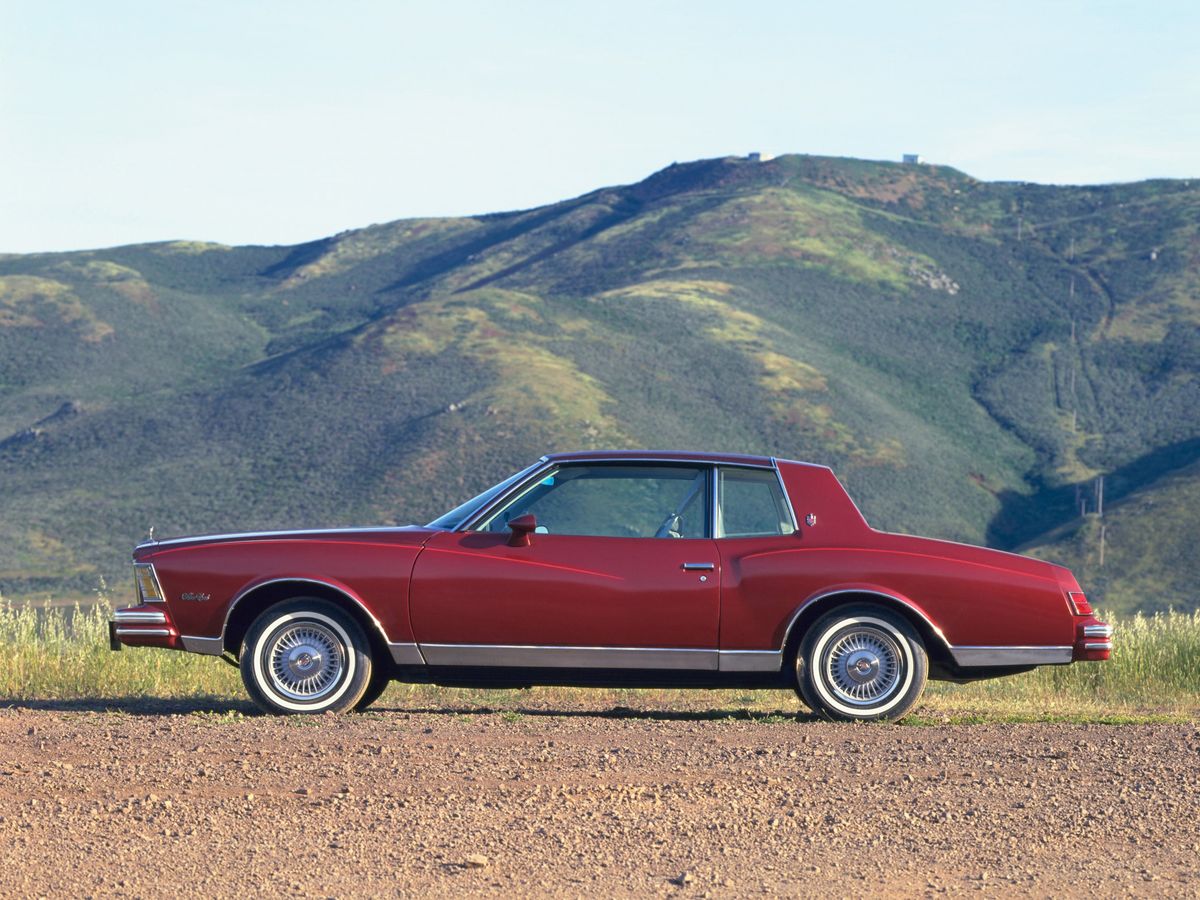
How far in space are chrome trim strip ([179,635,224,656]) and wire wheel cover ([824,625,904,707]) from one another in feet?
12.0

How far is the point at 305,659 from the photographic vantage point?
9.20 metres

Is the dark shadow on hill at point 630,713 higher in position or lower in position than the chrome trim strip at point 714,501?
lower

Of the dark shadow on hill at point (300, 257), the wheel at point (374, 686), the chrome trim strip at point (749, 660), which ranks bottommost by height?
the wheel at point (374, 686)

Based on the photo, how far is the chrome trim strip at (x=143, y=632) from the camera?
30.2 feet

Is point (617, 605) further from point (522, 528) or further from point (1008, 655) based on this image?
point (1008, 655)

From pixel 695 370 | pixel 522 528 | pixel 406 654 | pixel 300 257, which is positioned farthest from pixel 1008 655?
pixel 300 257

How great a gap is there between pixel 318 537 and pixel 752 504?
8.61 feet

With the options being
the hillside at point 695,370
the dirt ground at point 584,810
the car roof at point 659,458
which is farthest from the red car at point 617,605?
the hillside at point 695,370

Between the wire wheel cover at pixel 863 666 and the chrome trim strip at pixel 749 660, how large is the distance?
1.09ft

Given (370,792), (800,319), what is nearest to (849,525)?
(370,792)

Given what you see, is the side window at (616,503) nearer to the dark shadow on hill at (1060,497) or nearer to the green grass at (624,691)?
the green grass at (624,691)

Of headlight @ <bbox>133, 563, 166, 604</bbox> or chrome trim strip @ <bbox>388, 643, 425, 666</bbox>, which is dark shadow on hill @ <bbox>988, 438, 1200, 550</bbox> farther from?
headlight @ <bbox>133, 563, 166, 604</bbox>

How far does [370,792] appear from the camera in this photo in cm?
664

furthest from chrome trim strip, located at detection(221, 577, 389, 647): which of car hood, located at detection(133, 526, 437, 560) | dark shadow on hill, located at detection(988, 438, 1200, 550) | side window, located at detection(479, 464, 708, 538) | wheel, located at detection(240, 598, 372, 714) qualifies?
dark shadow on hill, located at detection(988, 438, 1200, 550)
